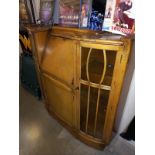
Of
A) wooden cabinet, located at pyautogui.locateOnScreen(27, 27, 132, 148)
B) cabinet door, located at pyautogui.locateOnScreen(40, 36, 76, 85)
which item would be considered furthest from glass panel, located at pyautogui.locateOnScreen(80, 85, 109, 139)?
cabinet door, located at pyautogui.locateOnScreen(40, 36, 76, 85)

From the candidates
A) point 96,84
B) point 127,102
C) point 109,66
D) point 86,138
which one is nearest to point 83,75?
point 96,84

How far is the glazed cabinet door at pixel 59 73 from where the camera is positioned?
1.19 m

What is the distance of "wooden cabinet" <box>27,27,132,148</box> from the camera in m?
0.97

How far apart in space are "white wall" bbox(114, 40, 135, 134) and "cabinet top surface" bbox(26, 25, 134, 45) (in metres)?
0.29

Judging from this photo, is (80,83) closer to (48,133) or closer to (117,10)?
(117,10)

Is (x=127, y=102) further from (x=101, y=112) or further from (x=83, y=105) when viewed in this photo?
(x=83, y=105)

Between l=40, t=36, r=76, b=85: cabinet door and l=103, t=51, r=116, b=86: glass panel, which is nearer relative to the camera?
l=103, t=51, r=116, b=86: glass panel

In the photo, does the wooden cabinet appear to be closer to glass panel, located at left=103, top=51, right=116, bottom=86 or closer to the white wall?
glass panel, located at left=103, top=51, right=116, bottom=86

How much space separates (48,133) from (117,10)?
1.40m

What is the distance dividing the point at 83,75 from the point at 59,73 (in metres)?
0.26

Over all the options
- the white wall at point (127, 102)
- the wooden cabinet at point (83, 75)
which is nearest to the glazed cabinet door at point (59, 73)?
the wooden cabinet at point (83, 75)

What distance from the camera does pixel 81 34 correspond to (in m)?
1.10
